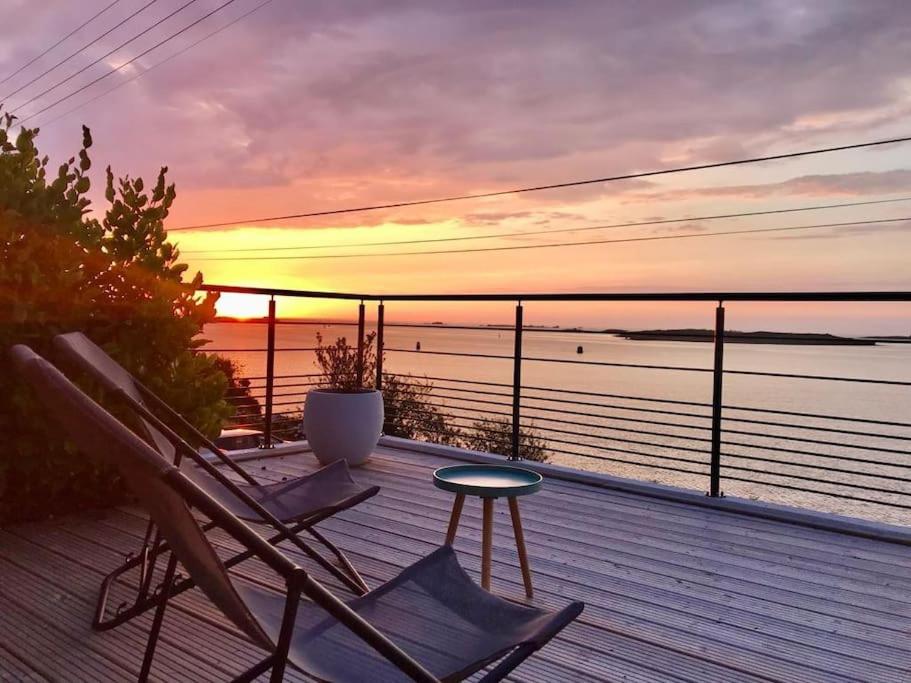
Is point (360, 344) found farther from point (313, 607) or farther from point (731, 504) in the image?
point (313, 607)

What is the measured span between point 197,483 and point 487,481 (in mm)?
1001

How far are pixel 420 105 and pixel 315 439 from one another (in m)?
7.39

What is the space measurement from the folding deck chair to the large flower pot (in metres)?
1.60

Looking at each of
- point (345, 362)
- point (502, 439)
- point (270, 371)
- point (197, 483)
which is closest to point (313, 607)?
point (197, 483)

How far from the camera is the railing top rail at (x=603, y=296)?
3.38 meters

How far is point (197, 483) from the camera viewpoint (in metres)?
2.20

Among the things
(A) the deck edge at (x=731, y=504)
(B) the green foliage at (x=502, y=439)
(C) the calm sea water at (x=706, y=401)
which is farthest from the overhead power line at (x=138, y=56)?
(A) the deck edge at (x=731, y=504)

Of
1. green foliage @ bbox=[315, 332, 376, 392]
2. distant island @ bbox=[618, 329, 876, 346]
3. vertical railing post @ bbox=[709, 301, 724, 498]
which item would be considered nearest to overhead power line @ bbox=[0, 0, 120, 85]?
green foliage @ bbox=[315, 332, 376, 392]

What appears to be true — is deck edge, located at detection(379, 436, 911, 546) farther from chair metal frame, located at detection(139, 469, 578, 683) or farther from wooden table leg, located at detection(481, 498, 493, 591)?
chair metal frame, located at detection(139, 469, 578, 683)

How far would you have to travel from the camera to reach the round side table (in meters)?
2.40

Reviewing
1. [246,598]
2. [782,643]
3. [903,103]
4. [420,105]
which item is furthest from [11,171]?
[903,103]

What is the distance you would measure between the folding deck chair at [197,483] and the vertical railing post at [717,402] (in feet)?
7.24

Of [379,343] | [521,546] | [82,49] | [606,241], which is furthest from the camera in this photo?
[606,241]

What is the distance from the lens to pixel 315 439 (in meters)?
4.36
